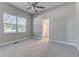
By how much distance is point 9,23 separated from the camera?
5.47m

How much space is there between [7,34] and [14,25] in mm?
1017

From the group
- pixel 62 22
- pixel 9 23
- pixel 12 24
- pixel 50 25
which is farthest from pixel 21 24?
pixel 62 22

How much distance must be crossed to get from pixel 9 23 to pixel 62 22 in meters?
3.76

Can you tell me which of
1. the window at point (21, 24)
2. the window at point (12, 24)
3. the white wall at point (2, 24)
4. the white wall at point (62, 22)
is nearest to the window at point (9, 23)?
the window at point (12, 24)

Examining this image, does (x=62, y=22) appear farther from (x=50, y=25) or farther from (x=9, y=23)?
(x=9, y=23)

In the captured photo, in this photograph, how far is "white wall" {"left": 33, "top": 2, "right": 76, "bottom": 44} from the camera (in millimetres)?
4957

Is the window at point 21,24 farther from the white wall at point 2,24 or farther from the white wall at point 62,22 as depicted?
the white wall at point 62,22

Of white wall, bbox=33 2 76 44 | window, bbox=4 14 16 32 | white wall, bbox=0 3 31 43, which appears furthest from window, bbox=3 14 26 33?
white wall, bbox=33 2 76 44

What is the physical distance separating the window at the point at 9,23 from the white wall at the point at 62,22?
2773 millimetres

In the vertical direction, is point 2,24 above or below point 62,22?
below

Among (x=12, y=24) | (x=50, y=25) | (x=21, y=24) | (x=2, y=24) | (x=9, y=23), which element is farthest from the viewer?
(x=21, y=24)

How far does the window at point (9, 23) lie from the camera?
5125mm

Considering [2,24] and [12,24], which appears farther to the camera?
[12,24]

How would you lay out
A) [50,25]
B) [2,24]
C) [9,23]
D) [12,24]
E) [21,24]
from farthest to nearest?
1. [21,24]
2. [50,25]
3. [12,24]
4. [9,23]
5. [2,24]
